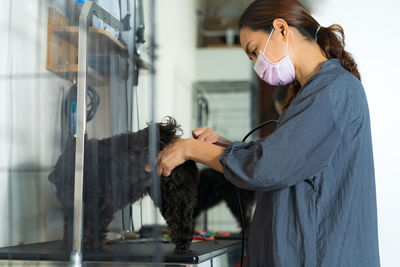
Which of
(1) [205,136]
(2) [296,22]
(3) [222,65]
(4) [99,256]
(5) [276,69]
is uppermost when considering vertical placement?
(3) [222,65]

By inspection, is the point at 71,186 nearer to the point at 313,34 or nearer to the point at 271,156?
the point at 271,156

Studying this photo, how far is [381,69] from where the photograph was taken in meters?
1.82

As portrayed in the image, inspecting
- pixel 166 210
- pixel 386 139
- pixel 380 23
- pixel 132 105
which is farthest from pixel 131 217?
pixel 380 23

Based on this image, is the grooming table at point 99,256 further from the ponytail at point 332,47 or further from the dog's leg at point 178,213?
the ponytail at point 332,47

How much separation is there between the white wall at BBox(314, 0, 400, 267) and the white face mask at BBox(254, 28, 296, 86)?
0.80 m

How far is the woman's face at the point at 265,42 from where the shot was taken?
3.59 feet

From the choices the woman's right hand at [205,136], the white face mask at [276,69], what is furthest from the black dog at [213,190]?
the white face mask at [276,69]

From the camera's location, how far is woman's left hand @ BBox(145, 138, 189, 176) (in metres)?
1.08

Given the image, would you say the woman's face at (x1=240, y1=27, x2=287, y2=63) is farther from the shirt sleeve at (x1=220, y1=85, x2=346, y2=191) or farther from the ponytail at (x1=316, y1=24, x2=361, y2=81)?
the shirt sleeve at (x1=220, y1=85, x2=346, y2=191)

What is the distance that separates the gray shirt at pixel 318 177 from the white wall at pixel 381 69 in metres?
0.88

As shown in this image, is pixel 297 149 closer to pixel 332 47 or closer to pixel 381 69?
pixel 332 47

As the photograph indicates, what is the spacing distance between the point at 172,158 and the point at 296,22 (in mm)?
446

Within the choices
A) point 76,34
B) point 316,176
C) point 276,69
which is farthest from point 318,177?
point 76,34

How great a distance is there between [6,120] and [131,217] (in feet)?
1.25
